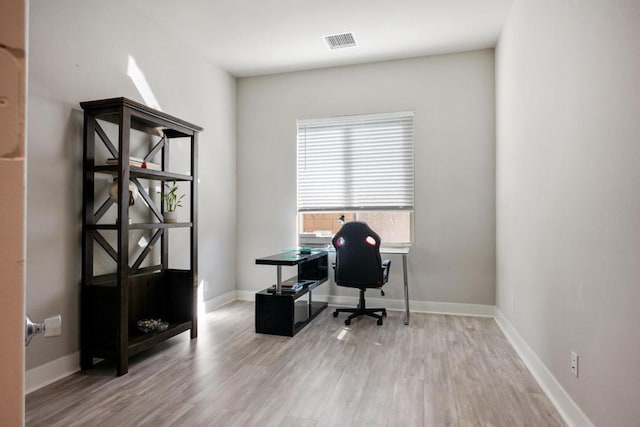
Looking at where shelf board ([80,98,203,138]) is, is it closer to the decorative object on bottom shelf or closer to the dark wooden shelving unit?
the dark wooden shelving unit

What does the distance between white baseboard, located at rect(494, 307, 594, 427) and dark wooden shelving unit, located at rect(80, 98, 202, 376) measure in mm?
2739

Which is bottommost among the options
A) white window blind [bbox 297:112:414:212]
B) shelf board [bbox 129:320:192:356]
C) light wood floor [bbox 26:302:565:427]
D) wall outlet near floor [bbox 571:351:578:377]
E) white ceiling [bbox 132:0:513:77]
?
light wood floor [bbox 26:302:565:427]

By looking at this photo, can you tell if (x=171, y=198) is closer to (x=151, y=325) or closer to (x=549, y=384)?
(x=151, y=325)

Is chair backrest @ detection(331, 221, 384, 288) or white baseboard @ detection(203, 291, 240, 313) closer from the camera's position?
chair backrest @ detection(331, 221, 384, 288)

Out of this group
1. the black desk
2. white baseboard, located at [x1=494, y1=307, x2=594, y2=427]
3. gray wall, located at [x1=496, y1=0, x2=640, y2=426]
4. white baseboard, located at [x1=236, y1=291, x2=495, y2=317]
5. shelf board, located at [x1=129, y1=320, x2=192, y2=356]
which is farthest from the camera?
white baseboard, located at [x1=236, y1=291, x2=495, y2=317]

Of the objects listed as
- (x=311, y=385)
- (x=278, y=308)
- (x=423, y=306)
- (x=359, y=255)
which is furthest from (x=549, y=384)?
(x=278, y=308)

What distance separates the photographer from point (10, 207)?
0.49 meters

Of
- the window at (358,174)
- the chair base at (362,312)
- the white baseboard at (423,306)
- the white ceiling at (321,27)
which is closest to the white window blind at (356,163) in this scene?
the window at (358,174)

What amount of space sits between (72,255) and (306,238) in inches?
106

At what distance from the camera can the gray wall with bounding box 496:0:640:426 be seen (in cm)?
154

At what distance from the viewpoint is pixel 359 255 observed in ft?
12.8

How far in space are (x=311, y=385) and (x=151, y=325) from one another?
1418 mm

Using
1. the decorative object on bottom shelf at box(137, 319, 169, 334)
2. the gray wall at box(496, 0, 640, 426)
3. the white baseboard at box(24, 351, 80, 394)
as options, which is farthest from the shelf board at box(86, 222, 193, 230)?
the gray wall at box(496, 0, 640, 426)

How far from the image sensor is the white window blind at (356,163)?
462 cm
